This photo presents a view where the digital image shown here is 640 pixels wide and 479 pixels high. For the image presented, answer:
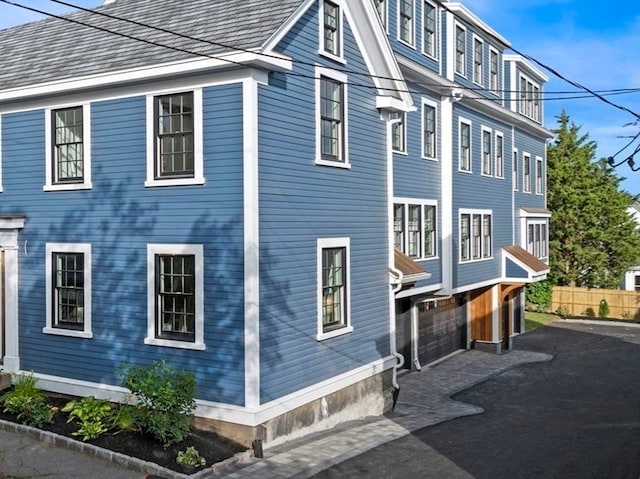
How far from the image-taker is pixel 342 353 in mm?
16125

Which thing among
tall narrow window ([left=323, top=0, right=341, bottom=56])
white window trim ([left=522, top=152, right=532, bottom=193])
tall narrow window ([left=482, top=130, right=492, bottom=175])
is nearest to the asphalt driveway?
tall narrow window ([left=482, top=130, right=492, bottom=175])

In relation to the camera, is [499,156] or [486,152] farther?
[499,156]

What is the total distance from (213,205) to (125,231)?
2.25 m

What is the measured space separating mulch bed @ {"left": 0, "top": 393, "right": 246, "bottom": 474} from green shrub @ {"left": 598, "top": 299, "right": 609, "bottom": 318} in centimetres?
3139

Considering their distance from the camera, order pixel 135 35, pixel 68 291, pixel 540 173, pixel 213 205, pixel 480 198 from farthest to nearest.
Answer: pixel 540 173 → pixel 480 198 → pixel 68 291 → pixel 135 35 → pixel 213 205

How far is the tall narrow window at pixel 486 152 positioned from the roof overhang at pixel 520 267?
10.8 ft

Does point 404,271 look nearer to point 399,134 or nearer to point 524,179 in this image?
point 399,134

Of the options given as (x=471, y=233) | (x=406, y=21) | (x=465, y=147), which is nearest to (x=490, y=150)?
(x=465, y=147)

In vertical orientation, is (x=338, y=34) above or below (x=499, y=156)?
above

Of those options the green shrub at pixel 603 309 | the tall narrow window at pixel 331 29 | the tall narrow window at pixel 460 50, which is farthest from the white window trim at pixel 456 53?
the green shrub at pixel 603 309

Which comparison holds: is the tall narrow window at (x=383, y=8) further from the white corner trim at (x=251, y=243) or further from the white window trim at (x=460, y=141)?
the white corner trim at (x=251, y=243)

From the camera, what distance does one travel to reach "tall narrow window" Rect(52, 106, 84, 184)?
50.8 ft

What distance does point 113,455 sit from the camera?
40.1 ft

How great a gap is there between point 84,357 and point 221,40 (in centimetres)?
708
